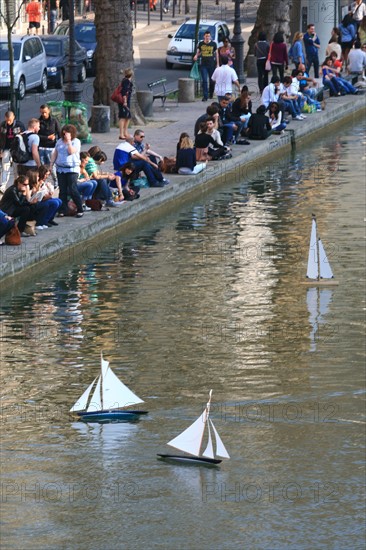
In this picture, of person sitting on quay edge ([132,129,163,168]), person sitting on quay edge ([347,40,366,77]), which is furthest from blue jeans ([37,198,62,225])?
person sitting on quay edge ([347,40,366,77])

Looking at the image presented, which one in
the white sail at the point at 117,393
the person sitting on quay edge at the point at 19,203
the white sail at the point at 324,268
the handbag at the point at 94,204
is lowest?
the white sail at the point at 324,268

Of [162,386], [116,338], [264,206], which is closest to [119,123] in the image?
[264,206]

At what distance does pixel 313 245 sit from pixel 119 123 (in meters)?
13.7

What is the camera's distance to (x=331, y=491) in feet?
44.4

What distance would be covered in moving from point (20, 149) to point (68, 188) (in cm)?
171

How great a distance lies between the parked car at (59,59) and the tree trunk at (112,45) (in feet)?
32.6

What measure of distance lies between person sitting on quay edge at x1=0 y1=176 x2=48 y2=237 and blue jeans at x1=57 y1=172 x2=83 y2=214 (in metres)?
1.23

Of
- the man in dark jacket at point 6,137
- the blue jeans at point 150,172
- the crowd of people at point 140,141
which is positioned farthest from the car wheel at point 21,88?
the man in dark jacket at point 6,137

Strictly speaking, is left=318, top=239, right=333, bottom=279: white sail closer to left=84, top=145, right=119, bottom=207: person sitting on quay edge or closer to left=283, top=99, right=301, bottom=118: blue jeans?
left=84, top=145, right=119, bottom=207: person sitting on quay edge

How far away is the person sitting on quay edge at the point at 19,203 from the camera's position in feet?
72.7

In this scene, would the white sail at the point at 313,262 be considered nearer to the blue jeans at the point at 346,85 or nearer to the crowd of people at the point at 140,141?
the crowd of people at the point at 140,141

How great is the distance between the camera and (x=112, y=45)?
35062 mm

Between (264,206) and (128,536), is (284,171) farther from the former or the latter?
(128,536)

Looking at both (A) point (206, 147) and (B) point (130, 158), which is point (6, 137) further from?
(A) point (206, 147)
